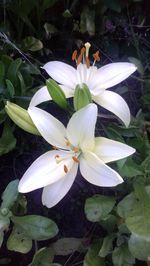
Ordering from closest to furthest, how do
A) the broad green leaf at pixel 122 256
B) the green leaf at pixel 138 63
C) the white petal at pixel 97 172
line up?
the white petal at pixel 97 172 → the broad green leaf at pixel 122 256 → the green leaf at pixel 138 63

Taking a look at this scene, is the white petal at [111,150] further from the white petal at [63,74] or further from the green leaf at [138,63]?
the green leaf at [138,63]

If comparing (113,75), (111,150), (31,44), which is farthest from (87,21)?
(111,150)

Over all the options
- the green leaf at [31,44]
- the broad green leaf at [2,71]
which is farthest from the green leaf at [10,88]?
the green leaf at [31,44]

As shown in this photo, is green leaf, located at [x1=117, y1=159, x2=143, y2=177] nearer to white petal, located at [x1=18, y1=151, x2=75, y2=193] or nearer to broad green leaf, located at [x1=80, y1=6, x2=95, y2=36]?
white petal, located at [x1=18, y1=151, x2=75, y2=193]

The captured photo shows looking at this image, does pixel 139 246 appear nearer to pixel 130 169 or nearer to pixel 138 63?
pixel 130 169

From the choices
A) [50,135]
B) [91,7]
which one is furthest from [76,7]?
[50,135]

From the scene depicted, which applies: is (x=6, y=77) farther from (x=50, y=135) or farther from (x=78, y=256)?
(x=78, y=256)
